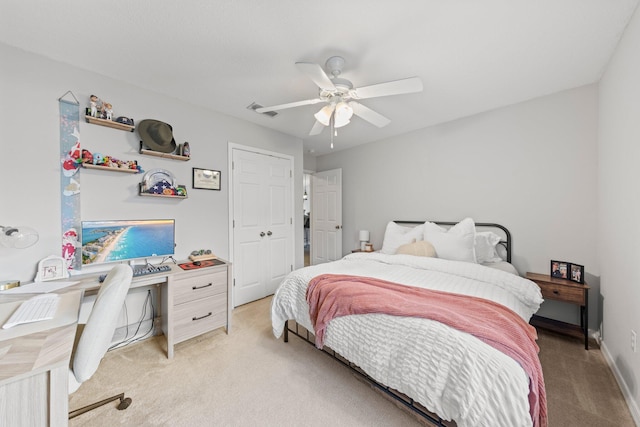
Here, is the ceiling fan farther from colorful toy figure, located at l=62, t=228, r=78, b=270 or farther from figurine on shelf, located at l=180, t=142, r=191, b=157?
colorful toy figure, located at l=62, t=228, r=78, b=270

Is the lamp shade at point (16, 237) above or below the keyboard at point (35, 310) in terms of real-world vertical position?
above

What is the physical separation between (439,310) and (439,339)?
196 millimetres

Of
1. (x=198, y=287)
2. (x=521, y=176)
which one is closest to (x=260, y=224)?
(x=198, y=287)

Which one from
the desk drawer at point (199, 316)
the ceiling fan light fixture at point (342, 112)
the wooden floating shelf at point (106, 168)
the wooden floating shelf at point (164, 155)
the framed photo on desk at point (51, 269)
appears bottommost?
the desk drawer at point (199, 316)

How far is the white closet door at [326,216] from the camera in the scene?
467 cm

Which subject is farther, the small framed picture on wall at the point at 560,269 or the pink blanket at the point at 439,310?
the small framed picture on wall at the point at 560,269

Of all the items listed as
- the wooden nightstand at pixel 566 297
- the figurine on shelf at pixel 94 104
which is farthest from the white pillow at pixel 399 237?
the figurine on shelf at pixel 94 104

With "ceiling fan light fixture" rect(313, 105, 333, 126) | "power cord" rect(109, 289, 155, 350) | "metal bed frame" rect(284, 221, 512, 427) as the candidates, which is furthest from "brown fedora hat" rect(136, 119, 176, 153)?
"metal bed frame" rect(284, 221, 512, 427)

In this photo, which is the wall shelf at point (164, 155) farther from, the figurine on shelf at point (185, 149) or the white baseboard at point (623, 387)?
the white baseboard at point (623, 387)

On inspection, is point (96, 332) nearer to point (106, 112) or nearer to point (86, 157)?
point (86, 157)

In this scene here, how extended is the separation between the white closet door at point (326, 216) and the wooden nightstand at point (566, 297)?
9.59 feet

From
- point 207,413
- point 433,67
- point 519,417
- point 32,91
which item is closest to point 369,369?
point 519,417

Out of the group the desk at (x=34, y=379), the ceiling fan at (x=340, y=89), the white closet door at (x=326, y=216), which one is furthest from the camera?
the white closet door at (x=326, y=216)

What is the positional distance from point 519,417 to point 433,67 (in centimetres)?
239
